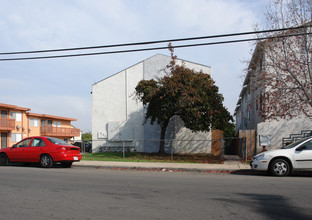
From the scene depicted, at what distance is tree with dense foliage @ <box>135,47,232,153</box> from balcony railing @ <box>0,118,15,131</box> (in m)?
21.3

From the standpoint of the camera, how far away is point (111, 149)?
88.2 feet

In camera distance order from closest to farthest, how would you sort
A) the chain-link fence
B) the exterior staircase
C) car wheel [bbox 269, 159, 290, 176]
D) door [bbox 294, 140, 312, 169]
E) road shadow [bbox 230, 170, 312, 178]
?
door [bbox 294, 140, 312, 169] < car wheel [bbox 269, 159, 290, 176] < road shadow [bbox 230, 170, 312, 178] < the exterior staircase < the chain-link fence

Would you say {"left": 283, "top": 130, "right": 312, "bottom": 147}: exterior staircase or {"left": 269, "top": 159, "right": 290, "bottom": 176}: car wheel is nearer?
{"left": 269, "top": 159, "right": 290, "bottom": 176}: car wheel

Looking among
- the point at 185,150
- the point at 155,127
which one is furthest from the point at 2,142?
the point at 185,150

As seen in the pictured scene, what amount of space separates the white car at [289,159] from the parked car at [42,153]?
28.1 ft

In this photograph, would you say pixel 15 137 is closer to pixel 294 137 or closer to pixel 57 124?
pixel 57 124

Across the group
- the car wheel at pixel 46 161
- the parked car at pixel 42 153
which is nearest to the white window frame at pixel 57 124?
the parked car at pixel 42 153

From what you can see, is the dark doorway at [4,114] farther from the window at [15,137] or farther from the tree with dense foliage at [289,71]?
the tree with dense foliage at [289,71]

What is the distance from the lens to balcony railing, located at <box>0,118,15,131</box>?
3272 cm

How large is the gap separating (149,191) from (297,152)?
6.19 metres

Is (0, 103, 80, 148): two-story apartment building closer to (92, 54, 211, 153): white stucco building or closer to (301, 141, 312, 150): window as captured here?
(92, 54, 211, 153): white stucco building

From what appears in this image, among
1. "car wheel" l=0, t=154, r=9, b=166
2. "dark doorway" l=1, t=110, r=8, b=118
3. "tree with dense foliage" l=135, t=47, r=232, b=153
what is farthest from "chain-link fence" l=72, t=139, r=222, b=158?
"dark doorway" l=1, t=110, r=8, b=118

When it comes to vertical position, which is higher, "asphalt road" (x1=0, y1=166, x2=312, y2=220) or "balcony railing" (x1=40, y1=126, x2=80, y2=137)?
"balcony railing" (x1=40, y1=126, x2=80, y2=137)

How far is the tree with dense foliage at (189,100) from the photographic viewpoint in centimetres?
1728
